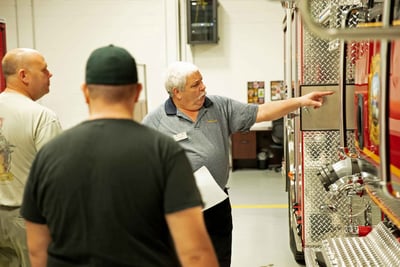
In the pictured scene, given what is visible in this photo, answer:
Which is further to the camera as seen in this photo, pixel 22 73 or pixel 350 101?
pixel 22 73

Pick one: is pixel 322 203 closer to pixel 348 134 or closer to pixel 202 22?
pixel 348 134

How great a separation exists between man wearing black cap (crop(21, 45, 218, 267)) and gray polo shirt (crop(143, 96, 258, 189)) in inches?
53.2

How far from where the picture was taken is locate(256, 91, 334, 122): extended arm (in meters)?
3.01

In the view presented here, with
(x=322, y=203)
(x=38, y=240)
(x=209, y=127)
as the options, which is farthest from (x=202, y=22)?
(x=38, y=240)

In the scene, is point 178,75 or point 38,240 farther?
point 178,75

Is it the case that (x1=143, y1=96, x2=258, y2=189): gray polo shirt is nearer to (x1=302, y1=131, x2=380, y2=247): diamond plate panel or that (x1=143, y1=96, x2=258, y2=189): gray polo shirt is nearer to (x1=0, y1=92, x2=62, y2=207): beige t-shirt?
(x1=0, y1=92, x2=62, y2=207): beige t-shirt

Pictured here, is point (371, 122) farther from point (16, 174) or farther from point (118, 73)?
point (16, 174)

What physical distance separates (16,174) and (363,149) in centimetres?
193

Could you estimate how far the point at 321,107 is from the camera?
3.06m

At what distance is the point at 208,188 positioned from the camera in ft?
9.80

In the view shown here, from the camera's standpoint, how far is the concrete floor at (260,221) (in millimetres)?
4930

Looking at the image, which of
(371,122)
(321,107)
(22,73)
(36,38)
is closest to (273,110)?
(321,107)

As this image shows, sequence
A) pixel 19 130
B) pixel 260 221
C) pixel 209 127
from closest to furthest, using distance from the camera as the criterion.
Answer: pixel 19 130 → pixel 209 127 → pixel 260 221

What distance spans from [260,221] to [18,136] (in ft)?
13.3
